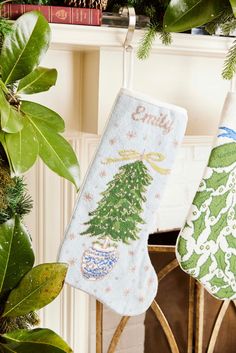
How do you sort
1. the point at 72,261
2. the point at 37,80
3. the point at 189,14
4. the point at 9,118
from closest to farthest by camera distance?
the point at 9,118
the point at 37,80
the point at 189,14
the point at 72,261

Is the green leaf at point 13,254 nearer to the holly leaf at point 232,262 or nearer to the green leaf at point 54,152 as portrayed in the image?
the green leaf at point 54,152

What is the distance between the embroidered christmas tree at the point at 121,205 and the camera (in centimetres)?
109

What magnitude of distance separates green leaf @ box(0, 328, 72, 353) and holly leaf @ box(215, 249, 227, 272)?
0.44m

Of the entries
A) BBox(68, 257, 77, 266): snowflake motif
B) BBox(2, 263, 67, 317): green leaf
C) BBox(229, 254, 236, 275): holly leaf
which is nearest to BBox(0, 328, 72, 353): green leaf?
BBox(2, 263, 67, 317): green leaf

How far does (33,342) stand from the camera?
0.88 m

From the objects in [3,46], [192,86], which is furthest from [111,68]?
[3,46]

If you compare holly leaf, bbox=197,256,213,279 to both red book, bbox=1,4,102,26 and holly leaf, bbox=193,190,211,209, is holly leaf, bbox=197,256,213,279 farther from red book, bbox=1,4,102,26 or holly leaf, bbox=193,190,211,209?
red book, bbox=1,4,102,26

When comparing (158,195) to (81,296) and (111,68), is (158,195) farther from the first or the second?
(81,296)

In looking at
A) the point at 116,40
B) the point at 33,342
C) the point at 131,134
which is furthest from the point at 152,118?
the point at 33,342

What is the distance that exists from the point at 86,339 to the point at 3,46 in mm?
944

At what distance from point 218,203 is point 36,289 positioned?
464mm

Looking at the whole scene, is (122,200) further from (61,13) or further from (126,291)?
(61,13)

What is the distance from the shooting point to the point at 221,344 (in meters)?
1.71

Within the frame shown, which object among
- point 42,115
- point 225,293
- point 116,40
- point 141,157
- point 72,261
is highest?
point 116,40
